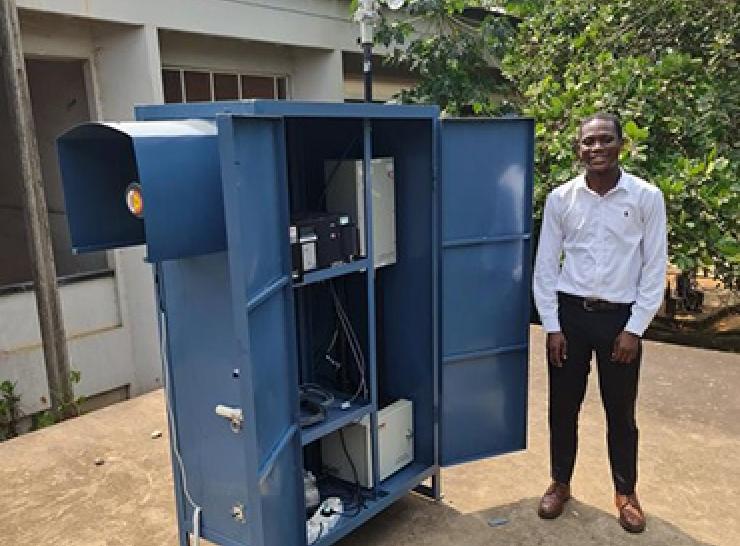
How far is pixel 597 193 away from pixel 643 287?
1.45 ft

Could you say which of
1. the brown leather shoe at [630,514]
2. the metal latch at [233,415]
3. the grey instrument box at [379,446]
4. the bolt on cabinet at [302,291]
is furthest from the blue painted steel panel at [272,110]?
the brown leather shoe at [630,514]

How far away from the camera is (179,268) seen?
2.33m

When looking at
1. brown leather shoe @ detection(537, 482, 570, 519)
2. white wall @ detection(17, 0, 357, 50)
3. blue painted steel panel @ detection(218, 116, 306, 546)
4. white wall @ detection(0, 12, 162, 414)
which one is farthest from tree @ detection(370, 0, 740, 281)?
blue painted steel panel @ detection(218, 116, 306, 546)

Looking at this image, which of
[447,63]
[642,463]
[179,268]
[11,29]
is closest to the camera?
[179,268]

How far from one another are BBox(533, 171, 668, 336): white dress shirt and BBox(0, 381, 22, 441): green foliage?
4.30 metres

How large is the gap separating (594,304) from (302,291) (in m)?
1.32

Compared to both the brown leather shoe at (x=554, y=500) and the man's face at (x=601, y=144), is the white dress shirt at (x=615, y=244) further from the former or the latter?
the brown leather shoe at (x=554, y=500)

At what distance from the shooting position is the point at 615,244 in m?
2.71

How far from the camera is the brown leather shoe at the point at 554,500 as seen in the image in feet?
10.0

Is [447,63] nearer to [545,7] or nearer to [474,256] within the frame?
[545,7]

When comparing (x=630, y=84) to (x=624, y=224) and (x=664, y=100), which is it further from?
(x=624, y=224)

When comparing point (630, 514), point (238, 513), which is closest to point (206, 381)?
point (238, 513)

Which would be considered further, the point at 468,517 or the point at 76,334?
the point at 76,334

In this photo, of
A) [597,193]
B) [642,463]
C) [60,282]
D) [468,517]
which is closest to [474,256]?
Result: [597,193]
